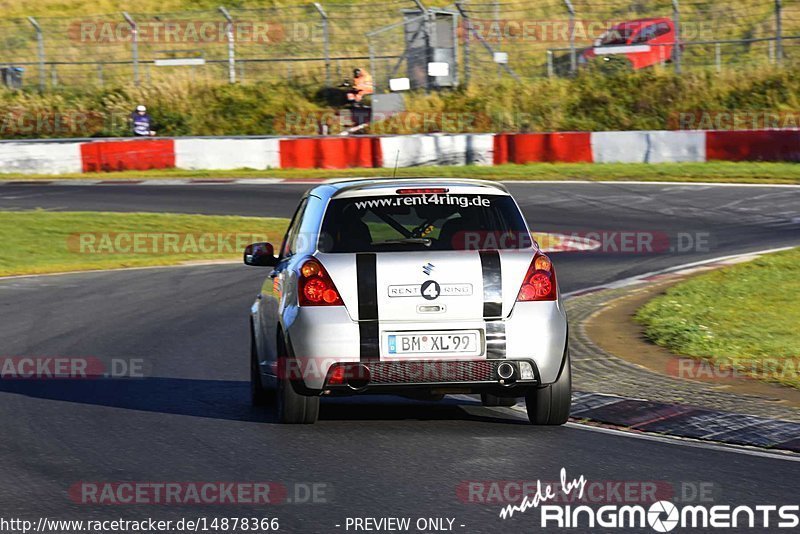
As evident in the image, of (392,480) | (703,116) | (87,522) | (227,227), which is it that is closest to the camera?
(87,522)

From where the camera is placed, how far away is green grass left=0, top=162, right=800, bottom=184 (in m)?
25.9

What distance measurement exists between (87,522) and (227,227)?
15801 mm

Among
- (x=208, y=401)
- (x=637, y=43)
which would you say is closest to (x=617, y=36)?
(x=637, y=43)

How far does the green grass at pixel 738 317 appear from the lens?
1012 cm

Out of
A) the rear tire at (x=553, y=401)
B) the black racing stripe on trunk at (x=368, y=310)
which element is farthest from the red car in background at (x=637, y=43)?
the black racing stripe on trunk at (x=368, y=310)

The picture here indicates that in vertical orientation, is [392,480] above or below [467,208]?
below

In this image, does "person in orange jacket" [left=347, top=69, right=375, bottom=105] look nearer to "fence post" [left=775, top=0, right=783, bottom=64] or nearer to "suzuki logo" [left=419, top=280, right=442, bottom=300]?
"fence post" [left=775, top=0, right=783, bottom=64]

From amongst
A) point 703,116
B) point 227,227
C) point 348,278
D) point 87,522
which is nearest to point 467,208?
point 348,278

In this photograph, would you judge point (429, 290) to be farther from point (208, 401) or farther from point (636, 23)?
point (636, 23)

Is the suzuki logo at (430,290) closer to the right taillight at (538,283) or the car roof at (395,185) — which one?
the right taillight at (538,283)

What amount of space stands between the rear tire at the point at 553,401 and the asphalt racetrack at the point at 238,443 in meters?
0.13

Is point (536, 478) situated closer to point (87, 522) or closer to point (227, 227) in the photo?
point (87, 522)

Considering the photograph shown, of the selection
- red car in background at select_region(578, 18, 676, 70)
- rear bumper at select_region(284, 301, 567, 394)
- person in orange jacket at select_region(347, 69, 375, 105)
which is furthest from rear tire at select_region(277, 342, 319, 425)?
red car in background at select_region(578, 18, 676, 70)

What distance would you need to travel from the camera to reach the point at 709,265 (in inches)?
640
